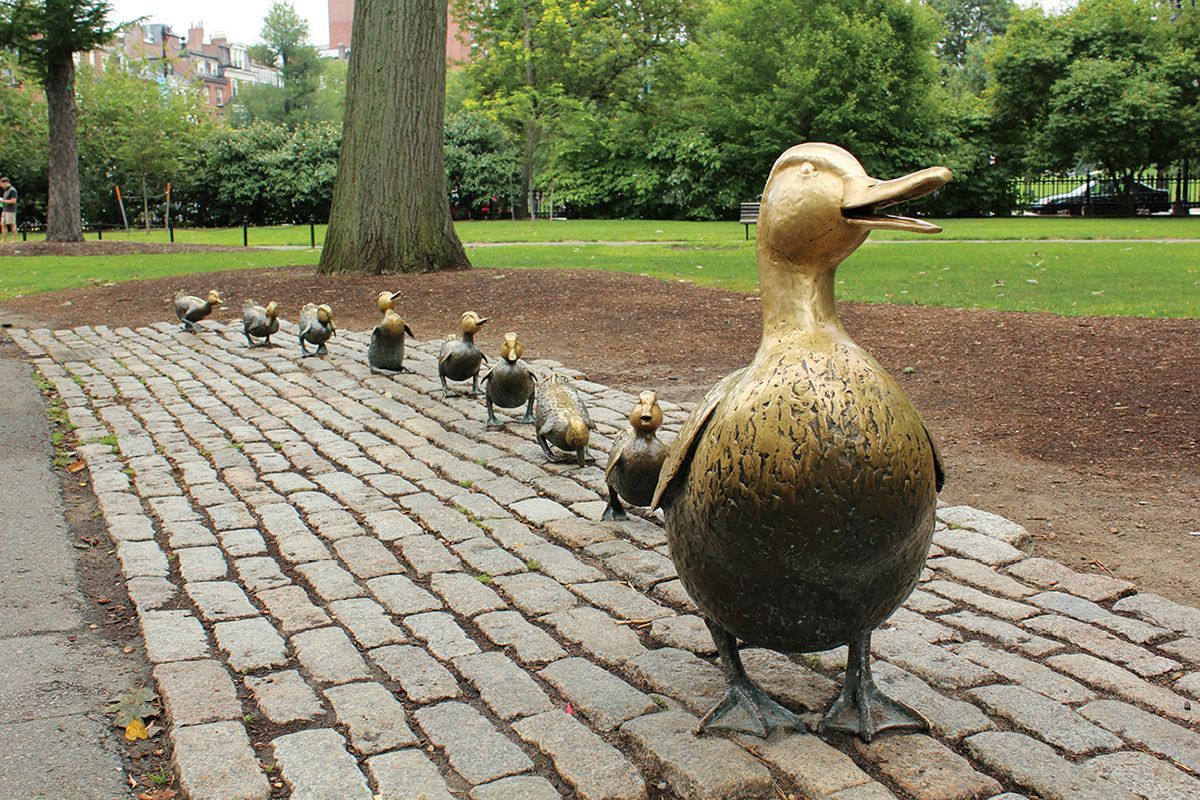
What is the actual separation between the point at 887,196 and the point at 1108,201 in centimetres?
3667

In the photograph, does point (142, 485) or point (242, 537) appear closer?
point (242, 537)

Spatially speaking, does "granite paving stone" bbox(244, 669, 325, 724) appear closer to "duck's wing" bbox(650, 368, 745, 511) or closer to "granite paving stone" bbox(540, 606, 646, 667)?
"granite paving stone" bbox(540, 606, 646, 667)

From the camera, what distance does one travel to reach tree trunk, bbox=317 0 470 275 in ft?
43.5

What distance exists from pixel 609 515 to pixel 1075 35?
35.7 m

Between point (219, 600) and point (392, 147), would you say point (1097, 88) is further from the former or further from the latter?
point (219, 600)

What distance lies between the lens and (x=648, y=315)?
36.6ft

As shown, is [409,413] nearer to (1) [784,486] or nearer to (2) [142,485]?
(2) [142,485]

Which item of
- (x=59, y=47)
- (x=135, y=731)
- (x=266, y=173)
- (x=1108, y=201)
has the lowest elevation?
(x=135, y=731)

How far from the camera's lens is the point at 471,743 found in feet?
9.89

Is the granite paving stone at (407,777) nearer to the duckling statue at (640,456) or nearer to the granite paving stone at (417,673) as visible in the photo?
the granite paving stone at (417,673)

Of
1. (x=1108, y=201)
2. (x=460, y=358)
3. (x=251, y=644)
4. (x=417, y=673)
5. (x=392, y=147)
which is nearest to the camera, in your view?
(x=417, y=673)

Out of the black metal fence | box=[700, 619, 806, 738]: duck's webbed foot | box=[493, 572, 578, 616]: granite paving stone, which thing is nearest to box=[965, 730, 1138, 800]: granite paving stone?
box=[700, 619, 806, 738]: duck's webbed foot

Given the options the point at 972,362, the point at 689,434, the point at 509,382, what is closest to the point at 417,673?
the point at 689,434

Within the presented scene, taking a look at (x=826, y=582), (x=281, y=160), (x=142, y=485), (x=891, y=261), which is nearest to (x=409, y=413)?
(x=142, y=485)
